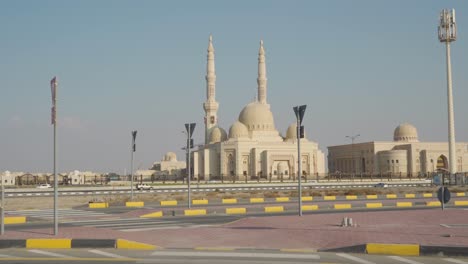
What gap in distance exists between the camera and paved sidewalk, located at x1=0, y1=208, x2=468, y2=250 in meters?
13.2

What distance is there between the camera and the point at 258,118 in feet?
317

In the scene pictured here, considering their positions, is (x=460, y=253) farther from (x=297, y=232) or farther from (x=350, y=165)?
(x=350, y=165)

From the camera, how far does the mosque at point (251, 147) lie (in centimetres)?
8925

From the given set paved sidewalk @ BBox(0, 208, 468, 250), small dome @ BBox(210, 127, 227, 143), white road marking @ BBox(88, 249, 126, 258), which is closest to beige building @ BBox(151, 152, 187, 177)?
small dome @ BBox(210, 127, 227, 143)

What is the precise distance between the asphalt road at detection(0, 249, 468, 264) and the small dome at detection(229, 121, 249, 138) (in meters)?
79.8

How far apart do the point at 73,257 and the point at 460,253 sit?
25.7 ft

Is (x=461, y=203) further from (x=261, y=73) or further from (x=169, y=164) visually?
(x=169, y=164)

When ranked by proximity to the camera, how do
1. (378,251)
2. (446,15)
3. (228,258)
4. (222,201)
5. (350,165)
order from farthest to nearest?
(350,165) < (446,15) < (222,201) < (378,251) < (228,258)

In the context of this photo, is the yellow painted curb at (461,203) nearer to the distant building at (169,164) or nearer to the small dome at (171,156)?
the distant building at (169,164)

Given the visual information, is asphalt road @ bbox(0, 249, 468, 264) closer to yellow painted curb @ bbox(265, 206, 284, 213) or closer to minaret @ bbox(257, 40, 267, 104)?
yellow painted curb @ bbox(265, 206, 284, 213)

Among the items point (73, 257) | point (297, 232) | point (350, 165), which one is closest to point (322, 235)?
point (297, 232)

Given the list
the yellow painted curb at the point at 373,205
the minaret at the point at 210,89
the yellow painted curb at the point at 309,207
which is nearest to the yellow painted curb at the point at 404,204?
the yellow painted curb at the point at 373,205

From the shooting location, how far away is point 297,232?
15297mm

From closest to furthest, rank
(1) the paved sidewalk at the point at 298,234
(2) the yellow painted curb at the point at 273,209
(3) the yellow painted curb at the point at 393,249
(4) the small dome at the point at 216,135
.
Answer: (3) the yellow painted curb at the point at 393,249 → (1) the paved sidewalk at the point at 298,234 → (2) the yellow painted curb at the point at 273,209 → (4) the small dome at the point at 216,135
